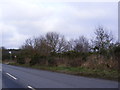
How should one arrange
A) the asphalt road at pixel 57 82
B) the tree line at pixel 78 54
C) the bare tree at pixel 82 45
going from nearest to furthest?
the asphalt road at pixel 57 82, the tree line at pixel 78 54, the bare tree at pixel 82 45

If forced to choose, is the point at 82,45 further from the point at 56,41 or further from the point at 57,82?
the point at 57,82

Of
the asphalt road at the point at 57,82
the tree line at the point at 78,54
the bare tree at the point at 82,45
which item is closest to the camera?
the asphalt road at the point at 57,82

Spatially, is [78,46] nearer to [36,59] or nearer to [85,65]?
[36,59]

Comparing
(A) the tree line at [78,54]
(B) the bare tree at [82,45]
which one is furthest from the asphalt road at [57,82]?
(B) the bare tree at [82,45]

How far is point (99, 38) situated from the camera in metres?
52.0

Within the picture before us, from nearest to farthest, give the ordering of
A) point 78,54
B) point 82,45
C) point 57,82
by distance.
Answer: point 57,82 < point 78,54 < point 82,45

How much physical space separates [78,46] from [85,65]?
50785 mm

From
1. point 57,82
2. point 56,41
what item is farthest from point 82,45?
point 57,82

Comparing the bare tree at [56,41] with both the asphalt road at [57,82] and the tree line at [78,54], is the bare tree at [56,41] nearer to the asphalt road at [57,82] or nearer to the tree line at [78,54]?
the tree line at [78,54]

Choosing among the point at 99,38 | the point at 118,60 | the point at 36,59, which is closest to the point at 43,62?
the point at 36,59

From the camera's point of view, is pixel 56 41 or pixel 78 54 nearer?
pixel 78 54

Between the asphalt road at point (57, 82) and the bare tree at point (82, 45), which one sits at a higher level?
the bare tree at point (82, 45)

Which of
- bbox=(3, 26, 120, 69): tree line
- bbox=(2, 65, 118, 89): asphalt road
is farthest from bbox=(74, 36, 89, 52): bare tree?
bbox=(2, 65, 118, 89): asphalt road

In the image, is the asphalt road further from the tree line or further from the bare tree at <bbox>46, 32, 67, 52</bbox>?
the bare tree at <bbox>46, 32, 67, 52</bbox>
